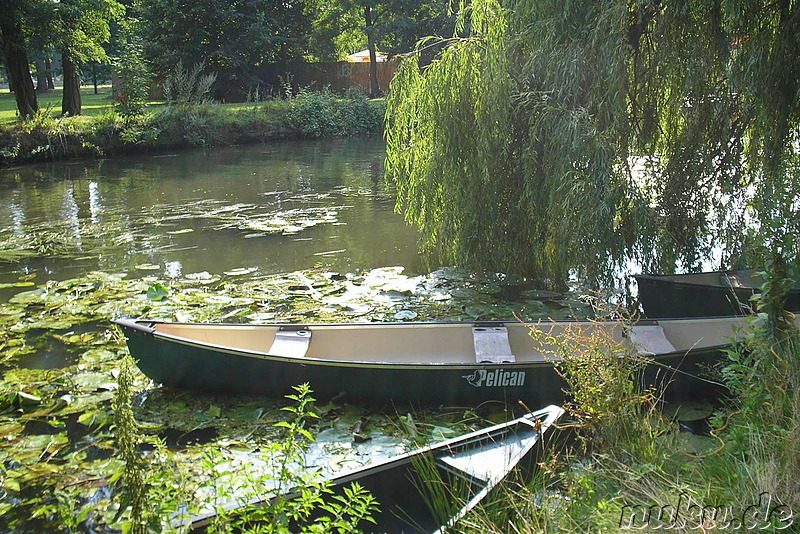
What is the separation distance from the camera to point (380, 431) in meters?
5.58

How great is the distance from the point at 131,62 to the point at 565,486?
878 inches


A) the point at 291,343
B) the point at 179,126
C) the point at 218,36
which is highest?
the point at 218,36

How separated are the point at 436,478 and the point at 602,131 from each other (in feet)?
16.5

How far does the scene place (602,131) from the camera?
777 cm

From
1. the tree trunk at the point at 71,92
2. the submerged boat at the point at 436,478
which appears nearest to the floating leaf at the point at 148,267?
the submerged boat at the point at 436,478

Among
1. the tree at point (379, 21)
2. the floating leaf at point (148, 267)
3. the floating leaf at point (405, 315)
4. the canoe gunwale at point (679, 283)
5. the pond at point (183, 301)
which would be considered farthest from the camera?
the tree at point (379, 21)

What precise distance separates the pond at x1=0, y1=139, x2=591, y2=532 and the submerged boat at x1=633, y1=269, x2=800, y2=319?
927mm

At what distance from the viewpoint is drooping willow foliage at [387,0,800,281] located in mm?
7211

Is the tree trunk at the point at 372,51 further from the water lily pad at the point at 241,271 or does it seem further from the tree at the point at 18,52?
the water lily pad at the point at 241,271

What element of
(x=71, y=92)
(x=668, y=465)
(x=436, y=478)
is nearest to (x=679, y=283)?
(x=668, y=465)

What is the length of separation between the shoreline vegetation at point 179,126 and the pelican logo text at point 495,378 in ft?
60.8

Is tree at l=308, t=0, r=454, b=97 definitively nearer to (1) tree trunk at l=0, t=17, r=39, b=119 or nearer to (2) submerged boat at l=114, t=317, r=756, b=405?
(1) tree trunk at l=0, t=17, r=39, b=119

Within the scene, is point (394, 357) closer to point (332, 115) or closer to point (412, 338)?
point (412, 338)

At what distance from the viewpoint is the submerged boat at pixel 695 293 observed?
22.6ft
